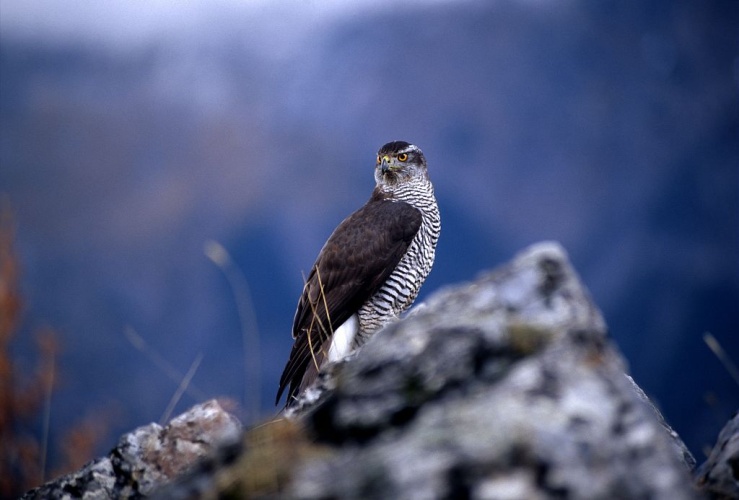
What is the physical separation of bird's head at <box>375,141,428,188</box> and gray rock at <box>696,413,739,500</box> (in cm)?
376

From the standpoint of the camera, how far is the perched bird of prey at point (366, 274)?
4996 mm

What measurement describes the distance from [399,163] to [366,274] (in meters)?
1.12

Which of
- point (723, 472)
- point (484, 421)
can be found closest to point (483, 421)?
point (484, 421)

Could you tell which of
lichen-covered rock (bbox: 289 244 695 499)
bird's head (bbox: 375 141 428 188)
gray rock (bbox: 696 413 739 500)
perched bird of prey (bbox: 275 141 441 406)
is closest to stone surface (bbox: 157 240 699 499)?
lichen-covered rock (bbox: 289 244 695 499)

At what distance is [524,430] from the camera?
1.36 m

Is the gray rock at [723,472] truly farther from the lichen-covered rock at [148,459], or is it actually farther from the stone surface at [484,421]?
the lichen-covered rock at [148,459]

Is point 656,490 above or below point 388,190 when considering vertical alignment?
below

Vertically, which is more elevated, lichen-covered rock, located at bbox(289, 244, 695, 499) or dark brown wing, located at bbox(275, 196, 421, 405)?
dark brown wing, located at bbox(275, 196, 421, 405)

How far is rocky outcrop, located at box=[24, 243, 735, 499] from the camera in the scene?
4.36 ft

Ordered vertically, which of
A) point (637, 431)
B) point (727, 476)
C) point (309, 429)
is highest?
point (309, 429)

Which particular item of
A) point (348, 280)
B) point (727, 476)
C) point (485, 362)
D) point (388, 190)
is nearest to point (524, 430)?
point (485, 362)

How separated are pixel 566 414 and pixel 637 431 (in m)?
0.18

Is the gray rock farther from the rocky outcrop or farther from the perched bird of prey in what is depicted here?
the perched bird of prey

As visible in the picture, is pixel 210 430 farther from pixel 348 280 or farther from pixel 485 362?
pixel 348 280
